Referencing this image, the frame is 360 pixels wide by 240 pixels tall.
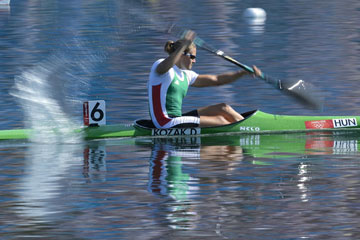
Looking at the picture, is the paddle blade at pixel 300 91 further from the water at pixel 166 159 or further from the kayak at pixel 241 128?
the water at pixel 166 159

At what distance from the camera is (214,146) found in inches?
460

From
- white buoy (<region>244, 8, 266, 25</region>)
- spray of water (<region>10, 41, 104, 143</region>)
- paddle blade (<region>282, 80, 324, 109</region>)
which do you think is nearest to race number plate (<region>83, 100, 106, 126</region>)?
spray of water (<region>10, 41, 104, 143</region>)

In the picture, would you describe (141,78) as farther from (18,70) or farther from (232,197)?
(232,197)

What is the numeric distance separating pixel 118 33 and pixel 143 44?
3.86 m

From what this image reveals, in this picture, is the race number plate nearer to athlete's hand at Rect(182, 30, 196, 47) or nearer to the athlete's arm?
the athlete's arm

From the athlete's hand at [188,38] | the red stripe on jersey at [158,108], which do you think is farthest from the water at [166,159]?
the athlete's hand at [188,38]

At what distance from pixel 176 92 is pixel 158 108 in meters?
0.32

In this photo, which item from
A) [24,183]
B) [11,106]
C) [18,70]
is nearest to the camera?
[24,183]

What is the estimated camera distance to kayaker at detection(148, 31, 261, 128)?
477 inches

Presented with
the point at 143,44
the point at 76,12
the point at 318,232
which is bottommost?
the point at 318,232

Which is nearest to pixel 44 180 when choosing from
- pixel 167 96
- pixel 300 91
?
pixel 167 96

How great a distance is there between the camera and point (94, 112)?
12469mm

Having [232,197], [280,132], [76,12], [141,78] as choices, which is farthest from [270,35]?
[232,197]

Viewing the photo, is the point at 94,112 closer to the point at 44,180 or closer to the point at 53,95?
the point at 44,180
